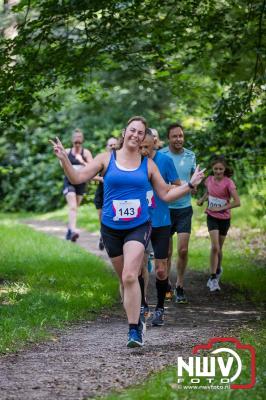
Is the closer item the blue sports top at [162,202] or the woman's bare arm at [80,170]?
the woman's bare arm at [80,170]

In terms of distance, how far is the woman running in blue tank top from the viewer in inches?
309

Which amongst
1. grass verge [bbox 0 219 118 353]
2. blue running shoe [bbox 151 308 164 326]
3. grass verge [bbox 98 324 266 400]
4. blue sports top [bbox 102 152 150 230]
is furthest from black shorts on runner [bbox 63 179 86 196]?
grass verge [bbox 98 324 266 400]

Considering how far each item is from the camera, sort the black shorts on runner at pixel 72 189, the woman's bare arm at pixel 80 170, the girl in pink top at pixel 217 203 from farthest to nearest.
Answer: the black shorts on runner at pixel 72 189
the girl in pink top at pixel 217 203
the woman's bare arm at pixel 80 170

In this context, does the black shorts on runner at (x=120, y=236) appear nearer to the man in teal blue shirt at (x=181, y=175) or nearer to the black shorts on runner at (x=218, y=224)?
the man in teal blue shirt at (x=181, y=175)

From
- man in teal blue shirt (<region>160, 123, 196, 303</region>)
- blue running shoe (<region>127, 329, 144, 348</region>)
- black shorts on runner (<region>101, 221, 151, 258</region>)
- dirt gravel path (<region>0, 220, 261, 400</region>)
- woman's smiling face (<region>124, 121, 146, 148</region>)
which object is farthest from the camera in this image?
man in teal blue shirt (<region>160, 123, 196, 303</region>)

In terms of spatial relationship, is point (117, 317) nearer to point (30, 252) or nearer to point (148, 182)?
point (148, 182)

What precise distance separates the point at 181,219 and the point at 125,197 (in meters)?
3.26

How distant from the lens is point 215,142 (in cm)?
1419

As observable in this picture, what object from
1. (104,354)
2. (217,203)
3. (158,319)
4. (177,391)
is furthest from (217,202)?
(177,391)

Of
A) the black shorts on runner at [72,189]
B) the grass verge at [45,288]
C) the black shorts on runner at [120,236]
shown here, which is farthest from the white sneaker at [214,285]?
the black shorts on runner at [72,189]

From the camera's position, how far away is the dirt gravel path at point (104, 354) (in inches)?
252

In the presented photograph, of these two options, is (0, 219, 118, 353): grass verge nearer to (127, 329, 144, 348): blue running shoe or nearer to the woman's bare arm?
(127, 329, 144, 348): blue running shoe

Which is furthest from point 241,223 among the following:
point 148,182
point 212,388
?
point 212,388

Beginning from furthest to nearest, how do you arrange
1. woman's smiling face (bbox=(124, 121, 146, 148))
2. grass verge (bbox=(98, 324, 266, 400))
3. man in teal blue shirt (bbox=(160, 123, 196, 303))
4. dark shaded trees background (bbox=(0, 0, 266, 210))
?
dark shaded trees background (bbox=(0, 0, 266, 210))
man in teal blue shirt (bbox=(160, 123, 196, 303))
woman's smiling face (bbox=(124, 121, 146, 148))
grass verge (bbox=(98, 324, 266, 400))
